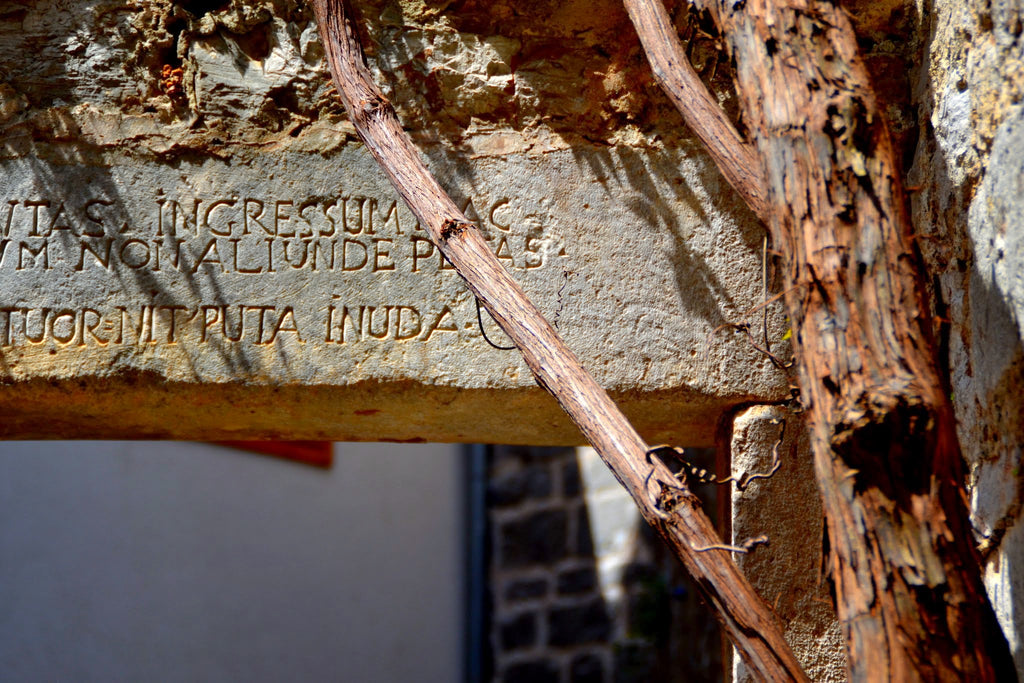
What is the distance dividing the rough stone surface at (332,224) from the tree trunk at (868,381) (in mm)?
653

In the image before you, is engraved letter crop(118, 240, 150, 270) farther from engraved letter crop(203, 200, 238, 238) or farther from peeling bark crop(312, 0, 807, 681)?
peeling bark crop(312, 0, 807, 681)

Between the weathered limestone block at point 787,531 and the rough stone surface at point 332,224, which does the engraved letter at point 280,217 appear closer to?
the rough stone surface at point 332,224

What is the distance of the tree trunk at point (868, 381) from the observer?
0.88 m

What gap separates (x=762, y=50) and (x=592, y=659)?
154 inches

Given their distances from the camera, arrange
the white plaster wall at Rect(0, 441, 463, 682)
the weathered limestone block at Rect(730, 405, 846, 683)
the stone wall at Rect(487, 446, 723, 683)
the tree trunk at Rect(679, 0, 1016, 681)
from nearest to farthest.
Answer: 1. the tree trunk at Rect(679, 0, 1016, 681)
2. the weathered limestone block at Rect(730, 405, 846, 683)
3. the white plaster wall at Rect(0, 441, 463, 682)
4. the stone wall at Rect(487, 446, 723, 683)

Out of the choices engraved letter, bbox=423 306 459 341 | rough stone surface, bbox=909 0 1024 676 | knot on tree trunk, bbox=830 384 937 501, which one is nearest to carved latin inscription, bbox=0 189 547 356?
engraved letter, bbox=423 306 459 341

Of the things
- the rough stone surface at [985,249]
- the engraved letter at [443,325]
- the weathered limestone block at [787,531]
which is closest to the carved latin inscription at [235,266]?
the engraved letter at [443,325]

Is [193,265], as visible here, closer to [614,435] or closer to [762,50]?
[614,435]

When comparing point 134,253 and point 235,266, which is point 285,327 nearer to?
point 235,266

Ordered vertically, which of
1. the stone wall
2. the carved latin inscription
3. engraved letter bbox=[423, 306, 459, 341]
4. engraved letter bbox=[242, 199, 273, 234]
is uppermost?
engraved letter bbox=[242, 199, 273, 234]

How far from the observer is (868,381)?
91 centimetres

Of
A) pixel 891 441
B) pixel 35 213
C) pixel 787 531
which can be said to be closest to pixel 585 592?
pixel 787 531

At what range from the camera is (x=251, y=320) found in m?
1.68

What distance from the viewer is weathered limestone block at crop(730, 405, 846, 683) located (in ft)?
5.28
